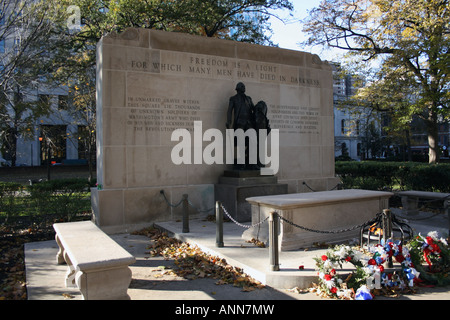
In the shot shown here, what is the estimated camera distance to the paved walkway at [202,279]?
17.5ft

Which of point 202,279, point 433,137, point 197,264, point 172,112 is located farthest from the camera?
point 433,137

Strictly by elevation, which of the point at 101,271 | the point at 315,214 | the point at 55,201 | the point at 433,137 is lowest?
the point at 101,271

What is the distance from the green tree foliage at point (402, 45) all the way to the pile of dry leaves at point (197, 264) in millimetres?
13261

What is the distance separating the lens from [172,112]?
35.5ft

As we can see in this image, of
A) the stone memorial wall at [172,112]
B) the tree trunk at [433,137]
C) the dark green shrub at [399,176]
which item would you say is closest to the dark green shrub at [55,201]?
the stone memorial wall at [172,112]

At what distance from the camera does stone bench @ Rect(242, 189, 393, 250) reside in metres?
7.36

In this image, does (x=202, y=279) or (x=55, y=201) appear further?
(x=55, y=201)

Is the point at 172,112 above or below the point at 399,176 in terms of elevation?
above

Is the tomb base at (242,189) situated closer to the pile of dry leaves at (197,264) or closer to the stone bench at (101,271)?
the pile of dry leaves at (197,264)

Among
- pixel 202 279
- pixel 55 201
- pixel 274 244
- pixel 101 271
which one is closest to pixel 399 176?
pixel 274 244

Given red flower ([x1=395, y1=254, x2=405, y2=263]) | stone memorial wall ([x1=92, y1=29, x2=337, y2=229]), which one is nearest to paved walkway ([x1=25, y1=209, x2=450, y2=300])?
red flower ([x1=395, y1=254, x2=405, y2=263])

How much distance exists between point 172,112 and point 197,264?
5.23 m

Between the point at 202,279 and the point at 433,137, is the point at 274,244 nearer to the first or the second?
the point at 202,279
